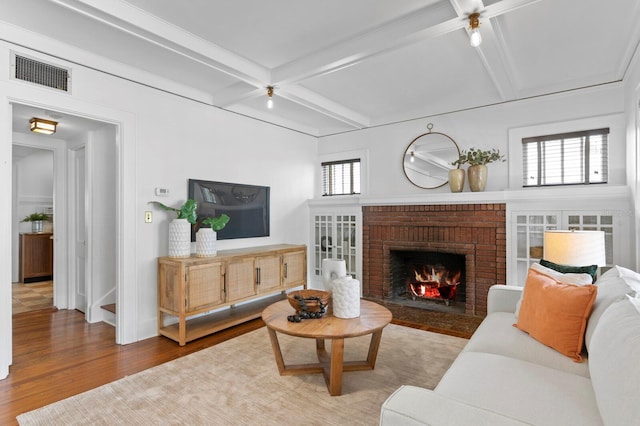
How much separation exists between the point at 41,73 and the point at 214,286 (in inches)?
91.3

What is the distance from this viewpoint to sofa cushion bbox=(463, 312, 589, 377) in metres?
1.64

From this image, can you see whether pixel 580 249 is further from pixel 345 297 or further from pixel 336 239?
pixel 336 239

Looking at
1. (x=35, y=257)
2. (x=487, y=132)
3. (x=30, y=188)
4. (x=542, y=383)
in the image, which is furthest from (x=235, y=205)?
(x=30, y=188)

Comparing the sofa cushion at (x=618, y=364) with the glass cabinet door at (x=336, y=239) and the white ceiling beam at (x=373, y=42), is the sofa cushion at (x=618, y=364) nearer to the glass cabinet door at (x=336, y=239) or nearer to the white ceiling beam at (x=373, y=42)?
the white ceiling beam at (x=373, y=42)

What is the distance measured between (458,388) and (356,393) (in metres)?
1.01

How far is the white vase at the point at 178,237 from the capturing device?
11.1 ft

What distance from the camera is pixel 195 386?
2354 millimetres

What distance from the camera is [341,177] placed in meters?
5.44

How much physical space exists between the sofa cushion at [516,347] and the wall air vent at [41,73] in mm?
3640

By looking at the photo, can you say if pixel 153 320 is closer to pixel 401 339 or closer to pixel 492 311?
pixel 401 339

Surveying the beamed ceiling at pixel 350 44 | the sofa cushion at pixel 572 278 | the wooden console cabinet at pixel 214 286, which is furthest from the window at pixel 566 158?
the wooden console cabinet at pixel 214 286

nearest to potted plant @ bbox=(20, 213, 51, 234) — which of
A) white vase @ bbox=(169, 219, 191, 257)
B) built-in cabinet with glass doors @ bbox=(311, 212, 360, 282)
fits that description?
white vase @ bbox=(169, 219, 191, 257)

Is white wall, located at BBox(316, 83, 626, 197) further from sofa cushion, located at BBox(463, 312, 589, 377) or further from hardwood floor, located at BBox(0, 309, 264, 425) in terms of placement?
hardwood floor, located at BBox(0, 309, 264, 425)

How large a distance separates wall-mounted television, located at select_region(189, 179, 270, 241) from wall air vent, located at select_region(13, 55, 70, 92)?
55.2 inches
